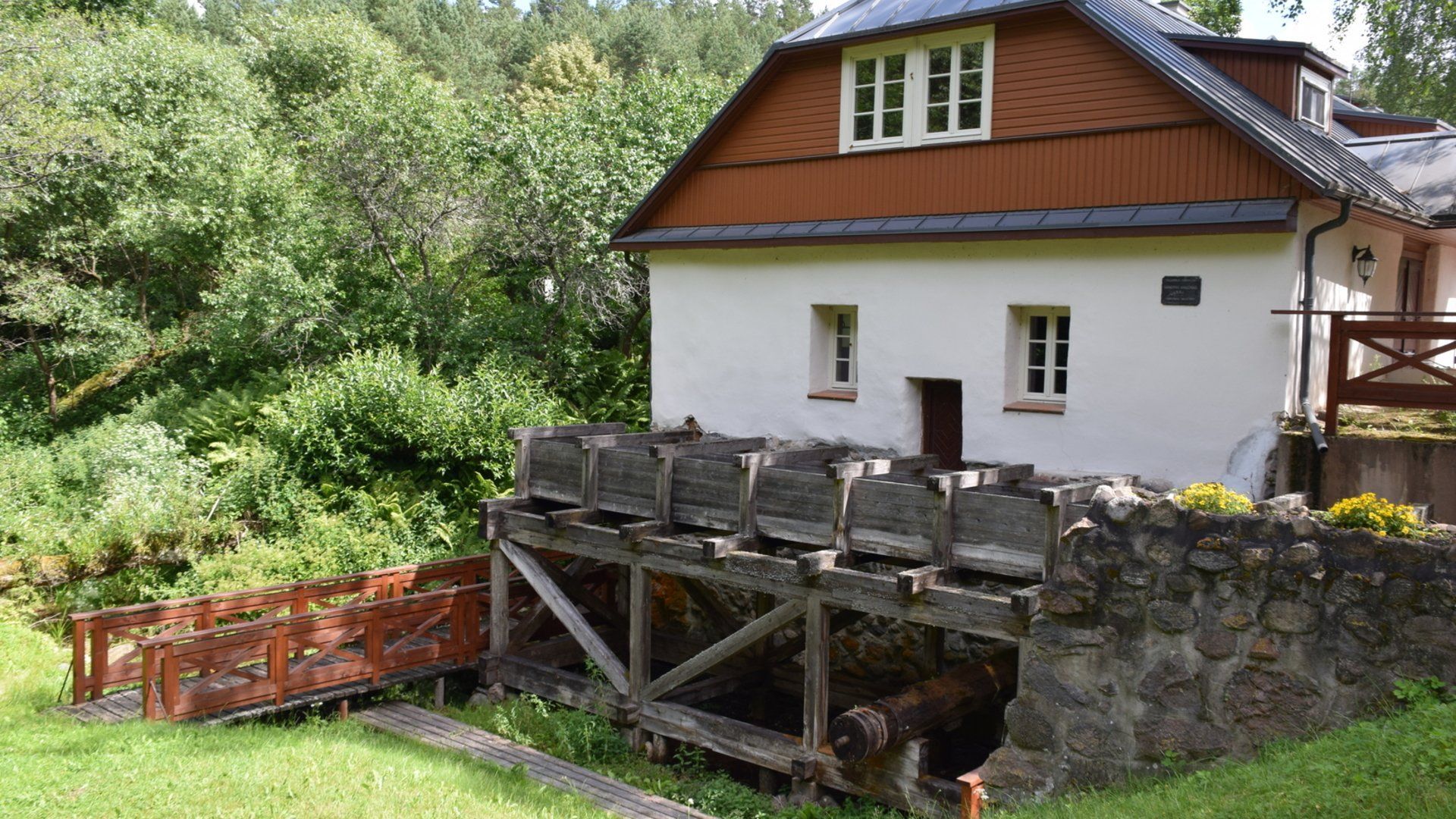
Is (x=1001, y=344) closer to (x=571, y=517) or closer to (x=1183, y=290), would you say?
(x=1183, y=290)

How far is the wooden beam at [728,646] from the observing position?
941 centimetres

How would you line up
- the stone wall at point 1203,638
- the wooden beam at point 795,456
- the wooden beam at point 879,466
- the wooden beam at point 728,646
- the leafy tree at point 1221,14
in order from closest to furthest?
the stone wall at point 1203,638 → the wooden beam at point 879,466 → the wooden beam at point 728,646 → the wooden beam at point 795,456 → the leafy tree at point 1221,14

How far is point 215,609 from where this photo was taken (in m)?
11.1

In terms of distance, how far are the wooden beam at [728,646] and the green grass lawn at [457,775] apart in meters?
0.70

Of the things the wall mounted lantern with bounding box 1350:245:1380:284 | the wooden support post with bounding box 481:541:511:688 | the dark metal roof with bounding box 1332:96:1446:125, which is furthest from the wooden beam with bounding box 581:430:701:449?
the dark metal roof with bounding box 1332:96:1446:125

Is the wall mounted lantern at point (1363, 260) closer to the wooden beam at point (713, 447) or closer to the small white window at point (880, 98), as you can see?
the small white window at point (880, 98)

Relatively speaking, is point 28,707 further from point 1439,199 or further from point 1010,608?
point 1439,199

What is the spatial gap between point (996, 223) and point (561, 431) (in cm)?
513

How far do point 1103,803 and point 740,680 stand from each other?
5.47m

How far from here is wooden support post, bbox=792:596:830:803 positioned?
→ 9.20 m

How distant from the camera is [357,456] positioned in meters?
15.4

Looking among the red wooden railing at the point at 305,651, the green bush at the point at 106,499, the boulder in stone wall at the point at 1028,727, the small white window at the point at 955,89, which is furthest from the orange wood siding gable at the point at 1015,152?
the green bush at the point at 106,499

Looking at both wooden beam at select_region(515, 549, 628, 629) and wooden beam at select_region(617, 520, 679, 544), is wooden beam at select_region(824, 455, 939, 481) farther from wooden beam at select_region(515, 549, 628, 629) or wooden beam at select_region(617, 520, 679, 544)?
wooden beam at select_region(515, 549, 628, 629)

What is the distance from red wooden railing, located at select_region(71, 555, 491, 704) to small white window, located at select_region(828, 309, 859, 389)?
4.60m
